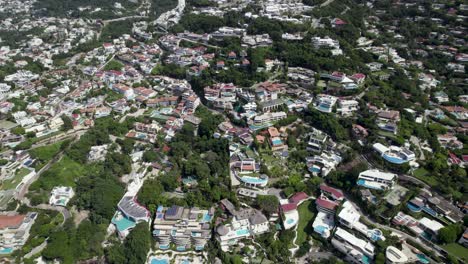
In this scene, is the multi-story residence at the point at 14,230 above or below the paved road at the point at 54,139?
above

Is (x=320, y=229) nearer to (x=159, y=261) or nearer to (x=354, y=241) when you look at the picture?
(x=354, y=241)

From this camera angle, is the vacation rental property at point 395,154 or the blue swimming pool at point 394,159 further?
the vacation rental property at point 395,154

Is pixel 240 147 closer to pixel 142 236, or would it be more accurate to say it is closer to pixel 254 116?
pixel 254 116

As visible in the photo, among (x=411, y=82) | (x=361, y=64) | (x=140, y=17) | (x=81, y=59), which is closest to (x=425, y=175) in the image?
(x=411, y=82)

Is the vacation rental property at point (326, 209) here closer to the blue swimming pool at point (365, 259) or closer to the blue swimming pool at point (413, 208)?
the blue swimming pool at point (365, 259)

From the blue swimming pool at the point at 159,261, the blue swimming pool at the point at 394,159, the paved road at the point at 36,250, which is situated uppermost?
the blue swimming pool at the point at 394,159

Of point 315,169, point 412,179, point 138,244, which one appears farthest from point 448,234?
point 138,244

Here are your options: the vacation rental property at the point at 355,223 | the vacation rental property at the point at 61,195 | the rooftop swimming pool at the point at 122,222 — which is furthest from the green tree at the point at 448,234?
the vacation rental property at the point at 61,195
